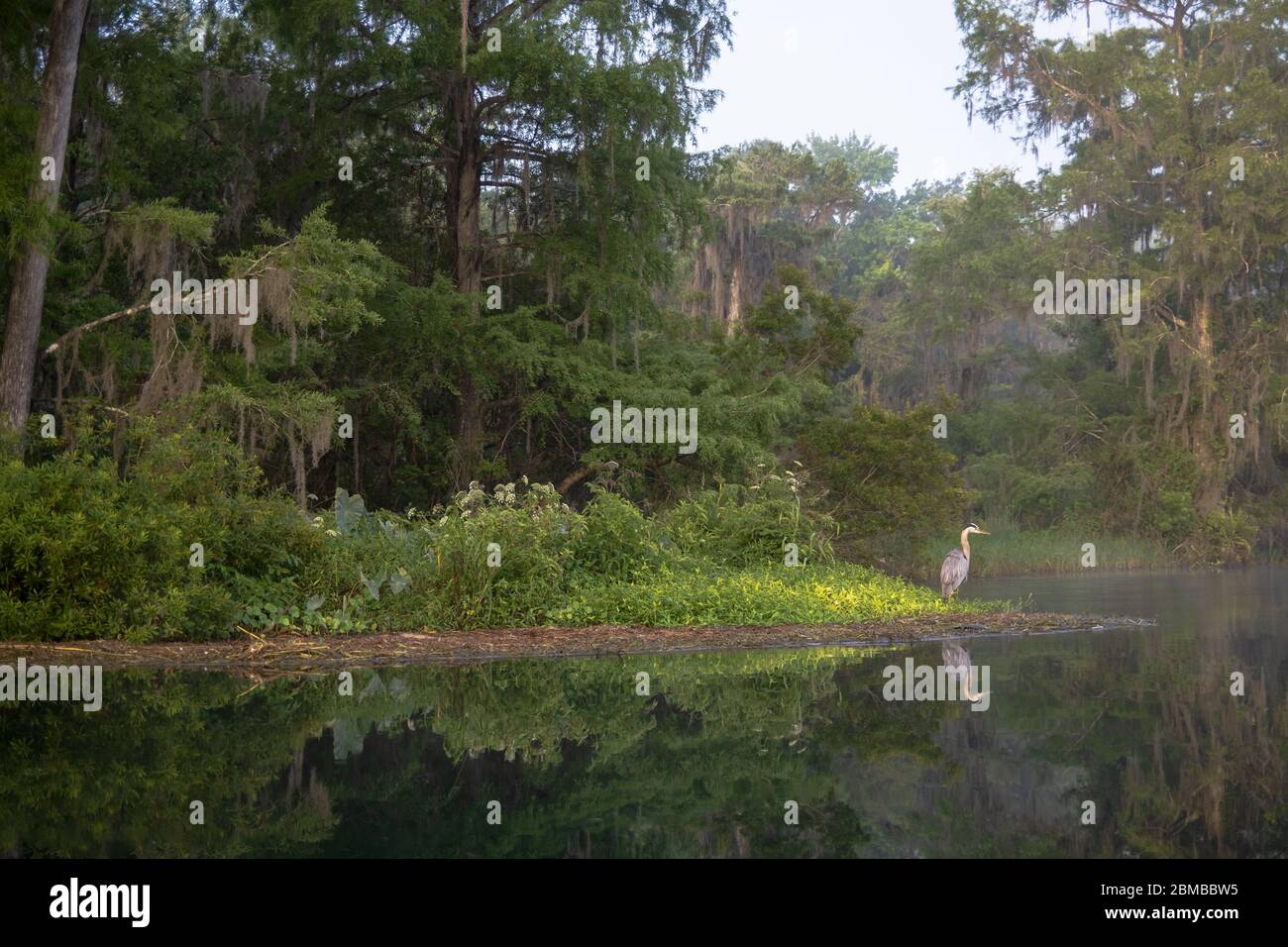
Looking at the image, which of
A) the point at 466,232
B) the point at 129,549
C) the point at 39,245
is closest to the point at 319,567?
the point at 129,549

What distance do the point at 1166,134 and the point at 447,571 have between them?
1120 inches

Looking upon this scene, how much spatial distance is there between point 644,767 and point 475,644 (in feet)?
16.8

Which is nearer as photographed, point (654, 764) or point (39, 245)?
point (654, 764)

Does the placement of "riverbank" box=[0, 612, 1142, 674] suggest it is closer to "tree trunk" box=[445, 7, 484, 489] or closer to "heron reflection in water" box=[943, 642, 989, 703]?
"heron reflection in water" box=[943, 642, 989, 703]

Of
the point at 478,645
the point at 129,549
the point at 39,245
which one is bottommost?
the point at 478,645

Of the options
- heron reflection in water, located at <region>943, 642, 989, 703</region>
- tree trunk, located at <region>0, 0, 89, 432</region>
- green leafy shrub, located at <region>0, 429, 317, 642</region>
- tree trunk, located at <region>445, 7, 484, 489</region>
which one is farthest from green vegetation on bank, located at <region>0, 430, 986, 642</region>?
tree trunk, located at <region>445, 7, 484, 489</region>

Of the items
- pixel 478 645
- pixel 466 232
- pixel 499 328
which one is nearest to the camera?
pixel 478 645

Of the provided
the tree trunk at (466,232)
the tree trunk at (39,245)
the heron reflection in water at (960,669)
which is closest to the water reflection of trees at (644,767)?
the heron reflection in water at (960,669)

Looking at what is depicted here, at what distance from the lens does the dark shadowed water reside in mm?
5348

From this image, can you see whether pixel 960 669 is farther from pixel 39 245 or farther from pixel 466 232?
pixel 466 232

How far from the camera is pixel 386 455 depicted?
75.2 feet

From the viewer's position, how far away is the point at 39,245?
14.5 metres
